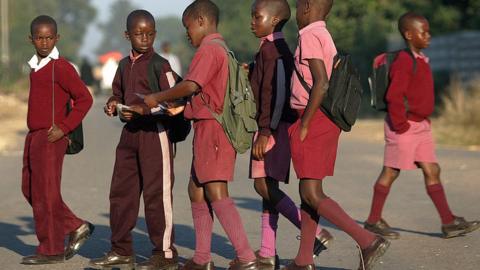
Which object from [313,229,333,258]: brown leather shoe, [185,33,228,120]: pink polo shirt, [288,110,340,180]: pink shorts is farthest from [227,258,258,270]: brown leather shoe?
[185,33,228,120]: pink polo shirt

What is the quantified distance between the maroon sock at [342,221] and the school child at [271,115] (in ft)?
1.48

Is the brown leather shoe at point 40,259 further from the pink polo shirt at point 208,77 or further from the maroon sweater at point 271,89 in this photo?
the maroon sweater at point 271,89

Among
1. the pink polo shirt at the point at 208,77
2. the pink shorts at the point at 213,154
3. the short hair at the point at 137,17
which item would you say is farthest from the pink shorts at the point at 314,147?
the short hair at the point at 137,17

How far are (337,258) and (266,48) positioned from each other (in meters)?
1.67

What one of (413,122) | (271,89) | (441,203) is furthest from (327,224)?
(271,89)

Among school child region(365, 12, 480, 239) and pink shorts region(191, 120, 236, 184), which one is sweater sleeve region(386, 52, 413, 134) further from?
pink shorts region(191, 120, 236, 184)

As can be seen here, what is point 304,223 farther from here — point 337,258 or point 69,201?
point 69,201

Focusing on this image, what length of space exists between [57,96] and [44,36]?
397mm

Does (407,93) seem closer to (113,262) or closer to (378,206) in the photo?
(378,206)

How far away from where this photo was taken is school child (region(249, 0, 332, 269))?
23.1 feet

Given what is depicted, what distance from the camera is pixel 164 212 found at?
7258mm

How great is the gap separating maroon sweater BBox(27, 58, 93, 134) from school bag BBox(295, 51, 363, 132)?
1.63 m

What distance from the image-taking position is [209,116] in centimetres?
685

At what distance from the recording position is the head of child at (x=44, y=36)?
772cm
